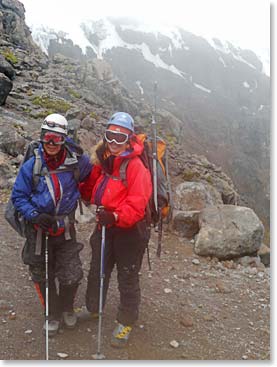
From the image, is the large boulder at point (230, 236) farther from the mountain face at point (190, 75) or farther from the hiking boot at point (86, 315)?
the mountain face at point (190, 75)

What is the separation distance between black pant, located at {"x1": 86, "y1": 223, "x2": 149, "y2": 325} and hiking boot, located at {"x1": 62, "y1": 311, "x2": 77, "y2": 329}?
45 centimetres

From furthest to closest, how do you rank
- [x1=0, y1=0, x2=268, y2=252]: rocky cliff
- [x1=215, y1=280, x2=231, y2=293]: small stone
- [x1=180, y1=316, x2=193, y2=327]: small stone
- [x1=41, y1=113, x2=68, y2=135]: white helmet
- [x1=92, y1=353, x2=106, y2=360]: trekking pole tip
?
[x1=0, y1=0, x2=268, y2=252]: rocky cliff
[x1=215, y1=280, x2=231, y2=293]: small stone
[x1=180, y1=316, x2=193, y2=327]: small stone
[x1=92, y1=353, x2=106, y2=360]: trekking pole tip
[x1=41, y1=113, x2=68, y2=135]: white helmet

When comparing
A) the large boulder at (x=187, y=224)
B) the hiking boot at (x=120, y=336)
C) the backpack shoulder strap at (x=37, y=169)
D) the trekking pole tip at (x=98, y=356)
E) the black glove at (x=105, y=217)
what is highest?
the backpack shoulder strap at (x=37, y=169)

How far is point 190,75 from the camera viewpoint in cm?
17650

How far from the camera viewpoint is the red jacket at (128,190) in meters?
4.12

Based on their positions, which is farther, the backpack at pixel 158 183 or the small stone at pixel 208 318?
the small stone at pixel 208 318

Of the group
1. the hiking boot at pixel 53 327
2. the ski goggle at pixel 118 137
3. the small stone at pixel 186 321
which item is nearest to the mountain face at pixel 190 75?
the small stone at pixel 186 321

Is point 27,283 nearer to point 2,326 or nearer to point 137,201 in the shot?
point 2,326

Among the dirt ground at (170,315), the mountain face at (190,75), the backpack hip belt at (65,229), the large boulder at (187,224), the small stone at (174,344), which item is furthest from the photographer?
the mountain face at (190,75)

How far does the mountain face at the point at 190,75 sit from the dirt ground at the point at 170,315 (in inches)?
3669

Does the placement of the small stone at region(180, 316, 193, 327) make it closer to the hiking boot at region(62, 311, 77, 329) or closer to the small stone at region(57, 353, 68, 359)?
the hiking boot at region(62, 311, 77, 329)

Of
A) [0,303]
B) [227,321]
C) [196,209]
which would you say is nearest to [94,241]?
[0,303]

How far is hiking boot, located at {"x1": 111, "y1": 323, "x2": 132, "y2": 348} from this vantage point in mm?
4590

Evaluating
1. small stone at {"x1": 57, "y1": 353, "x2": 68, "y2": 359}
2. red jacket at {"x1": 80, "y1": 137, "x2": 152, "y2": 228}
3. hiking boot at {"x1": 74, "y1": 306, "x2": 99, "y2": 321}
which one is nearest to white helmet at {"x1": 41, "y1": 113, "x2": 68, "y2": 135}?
red jacket at {"x1": 80, "y1": 137, "x2": 152, "y2": 228}
